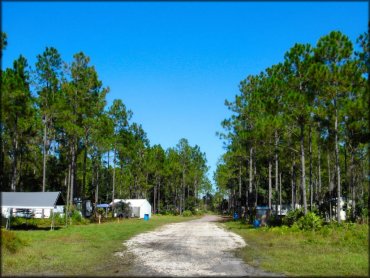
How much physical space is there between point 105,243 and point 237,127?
25.8 m

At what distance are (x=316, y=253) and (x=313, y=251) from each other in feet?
2.13

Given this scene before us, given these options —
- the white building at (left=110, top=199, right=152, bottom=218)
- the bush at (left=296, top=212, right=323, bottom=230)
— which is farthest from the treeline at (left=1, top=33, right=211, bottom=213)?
the bush at (left=296, top=212, right=323, bottom=230)

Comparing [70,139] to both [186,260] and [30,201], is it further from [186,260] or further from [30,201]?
[186,260]

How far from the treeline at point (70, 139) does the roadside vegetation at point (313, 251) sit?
11.3m

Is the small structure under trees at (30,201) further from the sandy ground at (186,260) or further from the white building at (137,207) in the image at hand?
the white building at (137,207)

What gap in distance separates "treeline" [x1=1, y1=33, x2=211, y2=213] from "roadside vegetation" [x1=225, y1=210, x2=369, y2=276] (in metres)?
11.3

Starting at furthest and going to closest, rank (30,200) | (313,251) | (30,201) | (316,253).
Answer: (30,200), (30,201), (313,251), (316,253)

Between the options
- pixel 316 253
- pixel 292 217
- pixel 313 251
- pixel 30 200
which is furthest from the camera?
pixel 30 200

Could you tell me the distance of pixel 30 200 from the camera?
1348 inches

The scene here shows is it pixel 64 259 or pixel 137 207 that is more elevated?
pixel 137 207

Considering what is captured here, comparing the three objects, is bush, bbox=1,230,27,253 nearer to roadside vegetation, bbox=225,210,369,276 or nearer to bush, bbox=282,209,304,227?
roadside vegetation, bbox=225,210,369,276

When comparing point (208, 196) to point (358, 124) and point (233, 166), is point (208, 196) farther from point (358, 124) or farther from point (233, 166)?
point (358, 124)

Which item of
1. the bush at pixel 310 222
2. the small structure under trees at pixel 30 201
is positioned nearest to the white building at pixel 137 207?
the small structure under trees at pixel 30 201

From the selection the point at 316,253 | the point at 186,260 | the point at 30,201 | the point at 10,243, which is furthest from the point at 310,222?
the point at 30,201
